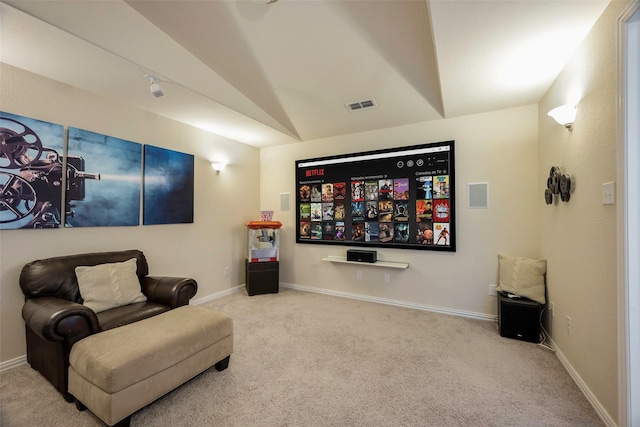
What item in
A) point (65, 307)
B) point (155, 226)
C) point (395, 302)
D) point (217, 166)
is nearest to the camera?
point (65, 307)

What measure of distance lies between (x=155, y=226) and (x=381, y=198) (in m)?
2.98

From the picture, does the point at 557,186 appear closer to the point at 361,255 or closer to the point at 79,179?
the point at 361,255

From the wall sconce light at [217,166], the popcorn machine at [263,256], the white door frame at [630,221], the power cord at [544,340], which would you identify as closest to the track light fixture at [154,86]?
the wall sconce light at [217,166]

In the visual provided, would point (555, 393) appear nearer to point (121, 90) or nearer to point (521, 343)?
point (521, 343)

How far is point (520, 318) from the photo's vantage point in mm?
2709

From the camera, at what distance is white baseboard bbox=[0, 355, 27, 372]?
86.7 inches

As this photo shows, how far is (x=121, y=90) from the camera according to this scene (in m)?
2.74

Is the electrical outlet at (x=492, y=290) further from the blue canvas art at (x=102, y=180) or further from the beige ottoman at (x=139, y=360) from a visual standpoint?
the blue canvas art at (x=102, y=180)

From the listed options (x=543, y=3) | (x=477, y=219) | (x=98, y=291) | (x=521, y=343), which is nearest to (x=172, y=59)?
(x=98, y=291)

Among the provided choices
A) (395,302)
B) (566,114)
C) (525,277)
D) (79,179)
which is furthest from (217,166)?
(525,277)

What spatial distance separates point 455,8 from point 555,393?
270 centimetres

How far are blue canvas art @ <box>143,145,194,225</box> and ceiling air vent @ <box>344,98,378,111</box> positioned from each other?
89.0 inches

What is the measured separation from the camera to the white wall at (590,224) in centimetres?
163

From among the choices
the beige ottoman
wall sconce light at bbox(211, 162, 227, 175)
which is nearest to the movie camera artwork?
wall sconce light at bbox(211, 162, 227, 175)
